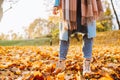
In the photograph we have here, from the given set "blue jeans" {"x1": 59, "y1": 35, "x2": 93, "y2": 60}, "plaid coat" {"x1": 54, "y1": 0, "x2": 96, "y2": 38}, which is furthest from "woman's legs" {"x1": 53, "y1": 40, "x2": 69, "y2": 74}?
"plaid coat" {"x1": 54, "y1": 0, "x2": 96, "y2": 38}

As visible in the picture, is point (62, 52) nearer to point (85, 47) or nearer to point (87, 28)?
point (85, 47)

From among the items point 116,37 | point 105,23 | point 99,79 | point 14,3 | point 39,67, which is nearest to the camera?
point 99,79

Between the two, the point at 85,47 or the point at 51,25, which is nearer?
the point at 85,47

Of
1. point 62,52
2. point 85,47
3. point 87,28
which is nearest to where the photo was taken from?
point 87,28

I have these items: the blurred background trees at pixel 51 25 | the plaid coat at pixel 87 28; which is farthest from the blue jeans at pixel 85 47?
the blurred background trees at pixel 51 25

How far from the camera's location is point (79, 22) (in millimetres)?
4516

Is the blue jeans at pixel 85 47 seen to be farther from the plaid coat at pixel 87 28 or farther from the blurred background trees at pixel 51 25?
the blurred background trees at pixel 51 25

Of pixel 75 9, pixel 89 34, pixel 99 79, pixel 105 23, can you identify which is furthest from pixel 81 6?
pixel 105 23

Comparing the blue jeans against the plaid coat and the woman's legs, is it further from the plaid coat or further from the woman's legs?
the plaid coat

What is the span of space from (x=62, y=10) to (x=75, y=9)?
0.18 metres

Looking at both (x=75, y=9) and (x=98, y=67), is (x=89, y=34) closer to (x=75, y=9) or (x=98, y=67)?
(x=75, y=9)

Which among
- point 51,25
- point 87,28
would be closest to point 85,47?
point 87,28

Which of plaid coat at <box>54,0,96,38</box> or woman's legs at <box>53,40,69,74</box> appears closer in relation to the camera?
plaid coat at <box>54,0,96,38</box>

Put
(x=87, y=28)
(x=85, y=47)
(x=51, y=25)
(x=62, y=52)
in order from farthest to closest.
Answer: (x=51, y=25) → (x=62, y=52) → (x=85, y=47) → (x=87, y=28)
